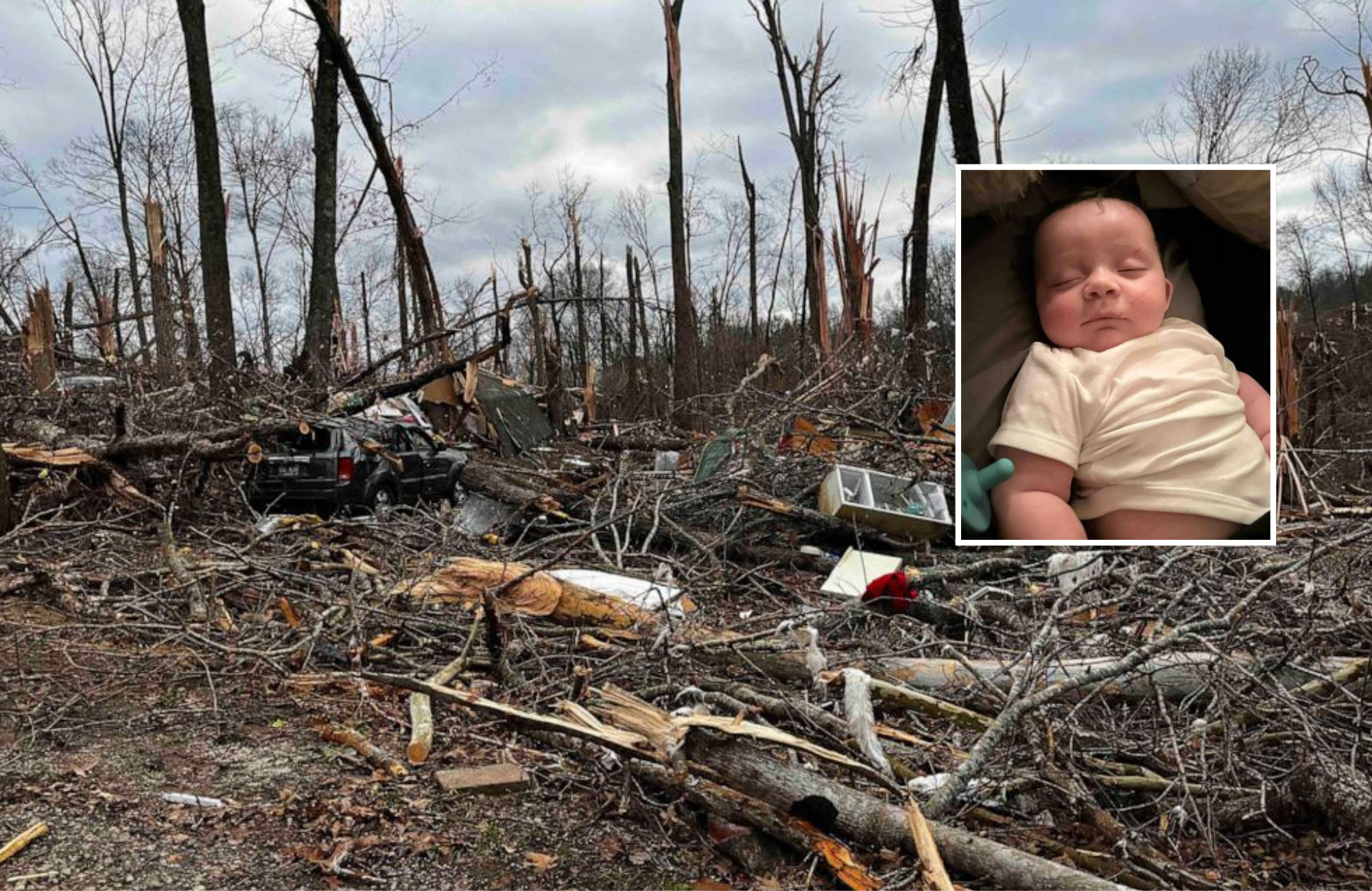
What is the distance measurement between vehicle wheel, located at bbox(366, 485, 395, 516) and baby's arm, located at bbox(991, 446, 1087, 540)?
25.2 ft

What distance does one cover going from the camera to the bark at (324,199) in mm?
13141

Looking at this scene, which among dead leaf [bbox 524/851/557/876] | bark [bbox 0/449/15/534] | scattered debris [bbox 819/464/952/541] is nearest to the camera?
dead leaf [bbox 524/851/557/876]

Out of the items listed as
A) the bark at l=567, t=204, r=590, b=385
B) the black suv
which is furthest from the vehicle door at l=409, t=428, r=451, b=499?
the bark at l=567, t=204, r=590, b=385

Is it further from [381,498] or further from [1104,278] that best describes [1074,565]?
[381,498]

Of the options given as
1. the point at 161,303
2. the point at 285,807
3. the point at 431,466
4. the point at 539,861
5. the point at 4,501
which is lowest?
the point at 539,861

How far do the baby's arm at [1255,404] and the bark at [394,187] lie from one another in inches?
422

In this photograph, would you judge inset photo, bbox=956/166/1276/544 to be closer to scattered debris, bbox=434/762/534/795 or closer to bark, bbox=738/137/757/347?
scattered debris, bbox=434/762/534/795

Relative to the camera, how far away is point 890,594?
5703mm

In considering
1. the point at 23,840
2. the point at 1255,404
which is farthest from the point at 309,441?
the point at 1255,404

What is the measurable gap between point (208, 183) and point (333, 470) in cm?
550

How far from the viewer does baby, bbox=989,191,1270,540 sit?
2.86 meters

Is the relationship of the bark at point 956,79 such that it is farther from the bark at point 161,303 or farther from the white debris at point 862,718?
the bark at point 161,303

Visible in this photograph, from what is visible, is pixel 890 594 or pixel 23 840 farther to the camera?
pixel 890 594

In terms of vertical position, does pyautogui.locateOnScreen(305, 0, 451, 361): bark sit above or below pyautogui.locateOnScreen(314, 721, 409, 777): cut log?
above
